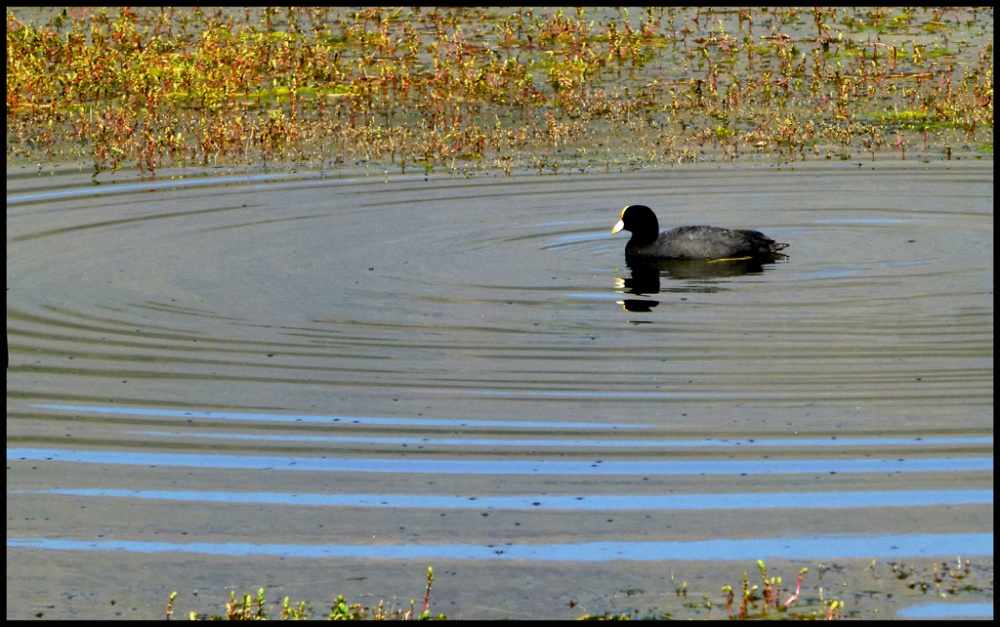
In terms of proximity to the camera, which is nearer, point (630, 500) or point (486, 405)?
point (630, 500)

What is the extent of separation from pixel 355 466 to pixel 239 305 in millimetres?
4146

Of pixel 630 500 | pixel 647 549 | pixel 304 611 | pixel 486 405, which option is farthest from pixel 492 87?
pixel 304 611

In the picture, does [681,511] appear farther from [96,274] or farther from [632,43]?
[632,43]

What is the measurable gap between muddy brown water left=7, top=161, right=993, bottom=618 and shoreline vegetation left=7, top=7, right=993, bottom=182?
296 cm

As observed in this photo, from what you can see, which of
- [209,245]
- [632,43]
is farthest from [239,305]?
[632,43]

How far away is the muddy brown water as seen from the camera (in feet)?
25.2

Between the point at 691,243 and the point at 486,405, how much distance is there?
5.14 metres

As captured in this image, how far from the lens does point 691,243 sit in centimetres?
1500

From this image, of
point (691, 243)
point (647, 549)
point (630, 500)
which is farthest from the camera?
point (691, 243)

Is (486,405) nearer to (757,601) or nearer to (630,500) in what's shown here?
(630,500)

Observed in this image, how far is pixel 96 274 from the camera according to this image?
14219 millimetres

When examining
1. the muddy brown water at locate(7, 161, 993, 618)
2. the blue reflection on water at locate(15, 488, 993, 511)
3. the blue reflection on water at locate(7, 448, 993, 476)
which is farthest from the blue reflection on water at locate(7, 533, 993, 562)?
the blue reflection on water at locate(7, 448, 993, 476)

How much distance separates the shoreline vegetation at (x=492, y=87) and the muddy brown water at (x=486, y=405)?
9.71 ft

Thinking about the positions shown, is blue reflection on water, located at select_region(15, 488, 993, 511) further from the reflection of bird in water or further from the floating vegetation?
the reflection of bird in water
